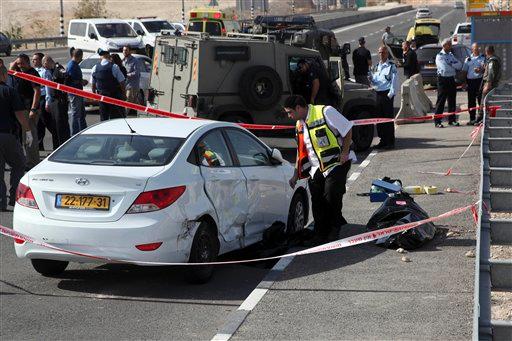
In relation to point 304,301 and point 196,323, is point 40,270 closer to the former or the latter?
point 196,323

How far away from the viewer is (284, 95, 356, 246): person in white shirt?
10.3 metres

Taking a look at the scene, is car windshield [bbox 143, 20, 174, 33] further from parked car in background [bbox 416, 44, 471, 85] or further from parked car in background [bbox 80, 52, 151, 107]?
parked car in background [bbox 80, 52, 151, 107]

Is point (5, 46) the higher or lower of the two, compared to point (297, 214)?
higher

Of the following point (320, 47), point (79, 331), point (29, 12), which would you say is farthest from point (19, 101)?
point (29, 12)

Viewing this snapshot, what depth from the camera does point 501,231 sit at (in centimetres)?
782

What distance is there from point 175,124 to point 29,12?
281ft

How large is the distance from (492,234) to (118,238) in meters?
3.13

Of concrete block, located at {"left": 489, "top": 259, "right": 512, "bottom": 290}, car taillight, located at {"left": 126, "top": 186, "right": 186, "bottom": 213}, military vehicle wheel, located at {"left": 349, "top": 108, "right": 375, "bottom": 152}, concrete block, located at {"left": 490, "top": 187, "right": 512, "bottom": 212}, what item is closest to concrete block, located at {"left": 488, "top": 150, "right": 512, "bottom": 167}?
concrete block, located at {"left": 490, "top": 187, "right": 512, "bottom": 212}

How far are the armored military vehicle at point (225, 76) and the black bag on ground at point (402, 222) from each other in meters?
6.33

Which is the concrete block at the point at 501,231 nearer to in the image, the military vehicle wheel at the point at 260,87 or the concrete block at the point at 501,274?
the concrete block at the point at 501,274

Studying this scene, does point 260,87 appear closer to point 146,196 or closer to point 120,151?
point 120,151

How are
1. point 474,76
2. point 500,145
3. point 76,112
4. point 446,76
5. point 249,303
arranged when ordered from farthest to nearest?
point 474,76 < point 446,76 < point 76,112 < point 500,145 < point 249,303

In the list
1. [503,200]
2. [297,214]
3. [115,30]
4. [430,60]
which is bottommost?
[297,214]

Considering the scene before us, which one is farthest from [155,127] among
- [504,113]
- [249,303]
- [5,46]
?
[5,46]
